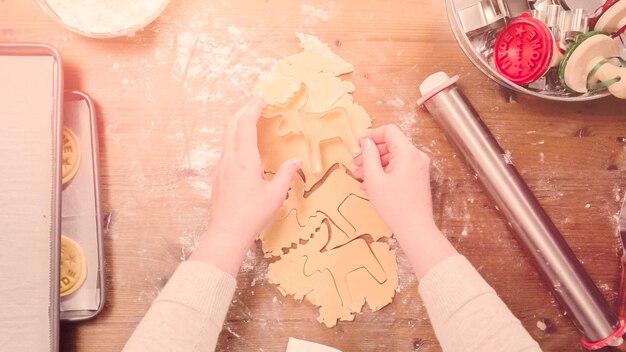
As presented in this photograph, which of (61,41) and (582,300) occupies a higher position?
(61,41)

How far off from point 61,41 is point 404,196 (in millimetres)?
658

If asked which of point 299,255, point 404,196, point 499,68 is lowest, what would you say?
point 299,255

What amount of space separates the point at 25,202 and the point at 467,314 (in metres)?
0.71

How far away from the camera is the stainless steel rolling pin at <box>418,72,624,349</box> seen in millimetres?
920

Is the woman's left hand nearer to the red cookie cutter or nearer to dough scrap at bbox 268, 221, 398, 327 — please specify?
dough scrap at bbox 268, 221, 398, 327

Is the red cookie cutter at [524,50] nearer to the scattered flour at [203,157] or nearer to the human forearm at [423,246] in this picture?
the human forearm at [423,246]

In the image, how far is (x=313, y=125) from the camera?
3.11ft

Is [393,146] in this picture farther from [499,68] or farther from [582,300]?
[582,300]

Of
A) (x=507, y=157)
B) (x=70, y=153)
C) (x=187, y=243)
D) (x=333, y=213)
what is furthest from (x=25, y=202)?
(x=507, y=157)

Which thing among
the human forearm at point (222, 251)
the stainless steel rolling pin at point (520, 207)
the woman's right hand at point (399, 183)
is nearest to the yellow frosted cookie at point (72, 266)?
the human forearm at point (222, 251)

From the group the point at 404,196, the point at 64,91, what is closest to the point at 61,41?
the point at 64,91

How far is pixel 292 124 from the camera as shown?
94cm

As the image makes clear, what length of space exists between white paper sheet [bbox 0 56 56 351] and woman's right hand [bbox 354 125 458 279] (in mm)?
530

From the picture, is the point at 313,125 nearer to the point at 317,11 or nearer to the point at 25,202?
the point at 317,11
